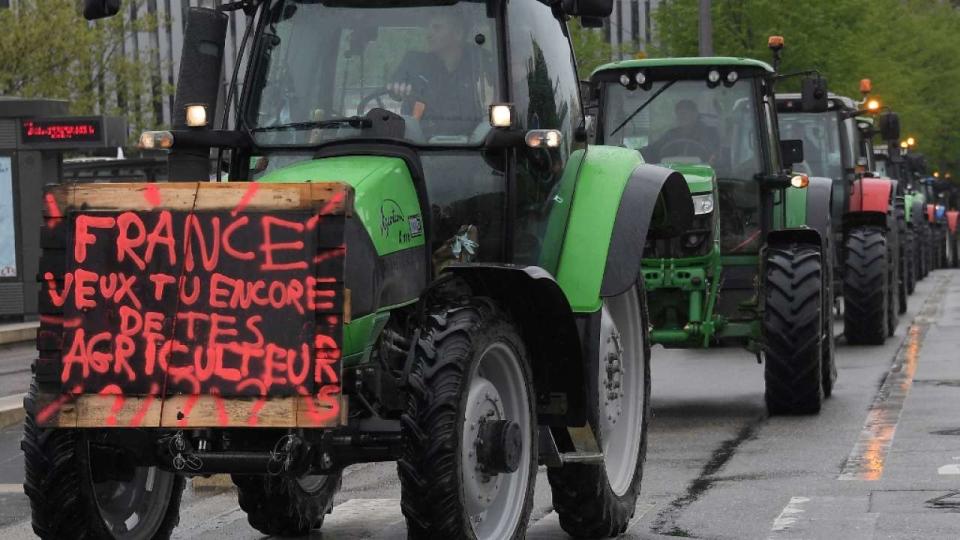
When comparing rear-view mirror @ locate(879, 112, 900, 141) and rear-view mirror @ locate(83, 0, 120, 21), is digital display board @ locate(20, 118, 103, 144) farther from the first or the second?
rear-view mirror @ locate(83, 0, 120, 21)

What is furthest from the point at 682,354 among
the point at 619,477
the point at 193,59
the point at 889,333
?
the point at 193,59

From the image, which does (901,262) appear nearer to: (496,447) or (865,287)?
(865,287)

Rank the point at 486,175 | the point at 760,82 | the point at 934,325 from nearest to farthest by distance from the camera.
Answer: the point at 486,175 < the point at 760,82 < the point at 934,325

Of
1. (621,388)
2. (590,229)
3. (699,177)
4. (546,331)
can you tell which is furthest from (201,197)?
(699,177)

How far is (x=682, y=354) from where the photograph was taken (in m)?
19.7

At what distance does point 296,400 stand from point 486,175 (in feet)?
5.26

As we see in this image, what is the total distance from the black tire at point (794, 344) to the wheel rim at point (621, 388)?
4158mm

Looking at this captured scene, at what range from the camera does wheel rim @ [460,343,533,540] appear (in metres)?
6.74

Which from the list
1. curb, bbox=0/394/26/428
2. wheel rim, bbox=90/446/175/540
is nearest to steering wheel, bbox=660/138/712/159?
curb, bbox=0/394/26/428

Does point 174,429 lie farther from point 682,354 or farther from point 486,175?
point 682,354

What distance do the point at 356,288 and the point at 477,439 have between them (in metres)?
0.68

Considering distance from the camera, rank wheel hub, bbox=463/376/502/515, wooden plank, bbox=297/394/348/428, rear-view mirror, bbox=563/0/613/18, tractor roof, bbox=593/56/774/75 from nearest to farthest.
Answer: wooden plank, bbox=297/394/348/428, wheel hub, bbox=463/376/502/515, rear-view mirror, bbox=563/0/613/18, tractor roof, bbox=593/56/774/75

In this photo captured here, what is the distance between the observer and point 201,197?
6.62 m

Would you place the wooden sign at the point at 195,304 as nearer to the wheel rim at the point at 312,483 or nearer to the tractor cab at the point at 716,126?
the wheel rim at the point at 312,483
